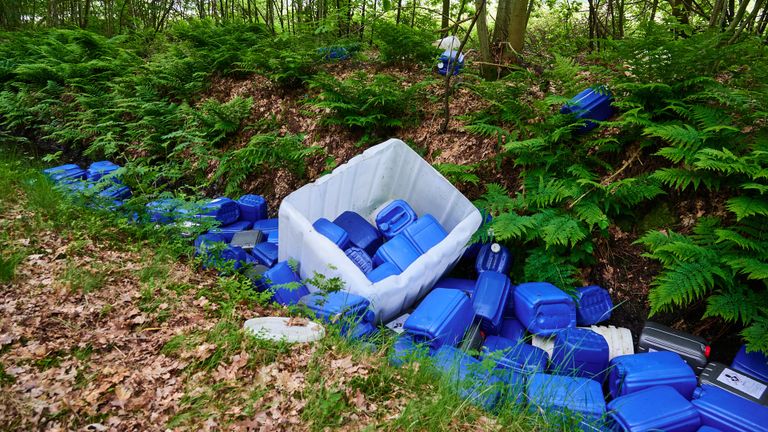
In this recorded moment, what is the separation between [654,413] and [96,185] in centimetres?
488

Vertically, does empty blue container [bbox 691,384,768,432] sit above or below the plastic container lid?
below

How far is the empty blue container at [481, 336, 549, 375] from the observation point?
281 cm

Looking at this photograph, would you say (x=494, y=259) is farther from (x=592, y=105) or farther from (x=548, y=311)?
(x=592, y=105)

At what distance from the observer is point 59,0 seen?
1349 cm

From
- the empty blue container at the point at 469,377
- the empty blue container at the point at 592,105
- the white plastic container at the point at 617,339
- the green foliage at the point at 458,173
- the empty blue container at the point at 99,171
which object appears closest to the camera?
the empty blue container at the point at 469,377

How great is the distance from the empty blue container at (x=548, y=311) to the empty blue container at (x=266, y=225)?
2.87 metres

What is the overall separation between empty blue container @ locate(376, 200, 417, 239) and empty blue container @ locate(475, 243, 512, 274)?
0.78m

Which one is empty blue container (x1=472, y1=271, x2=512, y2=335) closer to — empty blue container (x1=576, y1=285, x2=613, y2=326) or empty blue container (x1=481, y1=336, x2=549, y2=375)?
empty blue container (x1=481, y1=336, x2=549, y2=375)

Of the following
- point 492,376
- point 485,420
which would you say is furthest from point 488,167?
point 485,420

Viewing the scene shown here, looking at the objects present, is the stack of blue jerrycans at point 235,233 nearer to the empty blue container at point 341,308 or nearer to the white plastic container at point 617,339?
the empty blue container at point 341,308

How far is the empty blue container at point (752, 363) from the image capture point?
281 cm

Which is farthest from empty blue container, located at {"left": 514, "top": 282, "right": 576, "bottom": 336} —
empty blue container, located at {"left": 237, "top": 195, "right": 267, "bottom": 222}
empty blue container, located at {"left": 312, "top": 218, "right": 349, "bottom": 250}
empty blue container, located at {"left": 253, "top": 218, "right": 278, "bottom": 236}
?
empty blue container, located at {"left": 237, "top": 195, "right": 267, "bottom": 222}

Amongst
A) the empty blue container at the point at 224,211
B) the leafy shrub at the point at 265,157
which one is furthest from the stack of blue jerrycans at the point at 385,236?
the empty blue container at the point at 224,211

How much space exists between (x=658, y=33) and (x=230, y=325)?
4.40m
